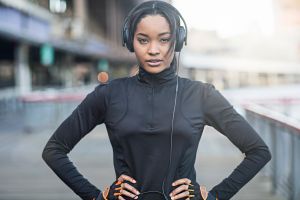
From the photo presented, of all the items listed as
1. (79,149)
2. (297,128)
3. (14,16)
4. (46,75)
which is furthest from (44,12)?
(297,128)

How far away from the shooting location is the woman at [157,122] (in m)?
2.06

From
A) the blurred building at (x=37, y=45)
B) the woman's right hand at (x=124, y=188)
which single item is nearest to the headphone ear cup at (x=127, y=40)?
the woman's right hand at (x=124, y=188)

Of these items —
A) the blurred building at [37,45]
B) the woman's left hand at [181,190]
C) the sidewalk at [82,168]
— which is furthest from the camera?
the blurred building at [37,45]

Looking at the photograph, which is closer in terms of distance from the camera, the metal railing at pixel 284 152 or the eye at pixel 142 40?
the eye at pixel 142 40

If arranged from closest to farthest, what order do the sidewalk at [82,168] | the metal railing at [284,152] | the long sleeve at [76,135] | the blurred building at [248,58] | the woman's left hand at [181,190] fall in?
the woman's left hand at [181,190], the long sleeve at [76,135], the metal railing at [284,152], the sidewalk at [82,168], the blurred building at [248,58]

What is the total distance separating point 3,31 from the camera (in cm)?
2106

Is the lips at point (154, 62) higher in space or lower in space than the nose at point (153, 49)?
lower

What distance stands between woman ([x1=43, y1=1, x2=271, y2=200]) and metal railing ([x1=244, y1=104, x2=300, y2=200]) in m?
3.29

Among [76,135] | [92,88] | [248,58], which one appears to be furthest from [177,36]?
[248,58]

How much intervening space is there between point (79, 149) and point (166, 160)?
339 inches

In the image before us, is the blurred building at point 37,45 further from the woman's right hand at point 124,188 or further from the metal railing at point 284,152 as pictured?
the woman's right hand at point 124,188

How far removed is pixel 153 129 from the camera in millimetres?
2053

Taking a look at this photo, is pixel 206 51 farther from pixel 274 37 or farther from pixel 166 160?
pixel 166 160

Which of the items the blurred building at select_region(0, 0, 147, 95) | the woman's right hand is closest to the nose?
the woman's right hand
